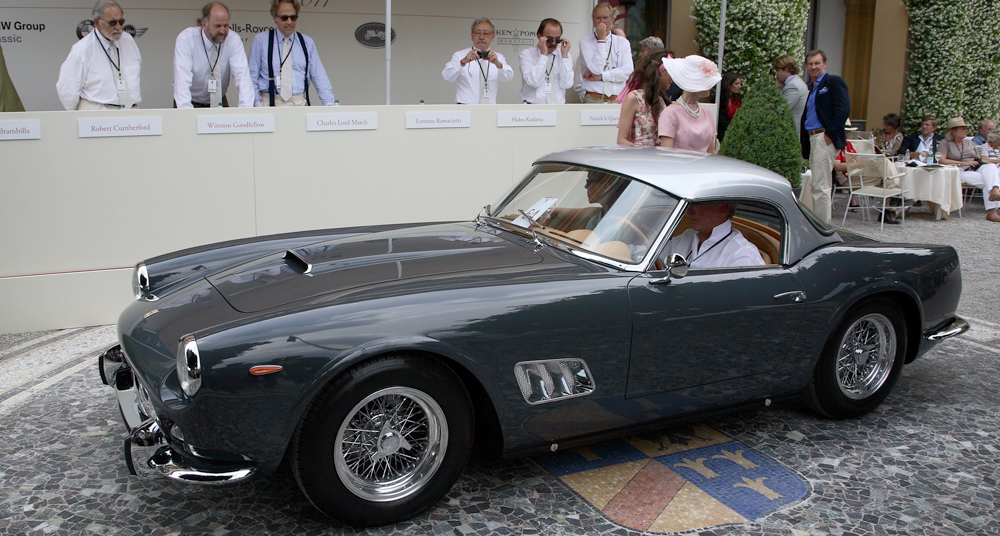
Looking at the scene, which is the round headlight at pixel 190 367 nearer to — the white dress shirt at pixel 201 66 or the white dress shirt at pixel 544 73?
the white dress shirt at pixel 201 66

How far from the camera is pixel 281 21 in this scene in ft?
23.0

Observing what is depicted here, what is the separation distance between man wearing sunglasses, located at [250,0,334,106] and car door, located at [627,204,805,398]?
16.4ft

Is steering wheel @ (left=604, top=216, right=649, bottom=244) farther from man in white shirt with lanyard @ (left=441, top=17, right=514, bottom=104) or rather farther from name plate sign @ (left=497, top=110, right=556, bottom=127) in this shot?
man in white shirt with lanyard @ (left=441, top=17, right=514, bottom=104)

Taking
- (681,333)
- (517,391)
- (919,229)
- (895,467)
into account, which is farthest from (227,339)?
(919,229)

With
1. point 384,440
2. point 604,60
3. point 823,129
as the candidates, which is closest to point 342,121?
point 604,60

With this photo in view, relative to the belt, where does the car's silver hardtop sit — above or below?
below

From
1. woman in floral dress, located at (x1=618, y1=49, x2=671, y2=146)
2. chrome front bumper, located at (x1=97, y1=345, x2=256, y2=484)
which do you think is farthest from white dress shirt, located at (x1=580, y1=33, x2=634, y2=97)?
chrome front bumper, located at (x1=97, y1=345, x2=256, y2=484)

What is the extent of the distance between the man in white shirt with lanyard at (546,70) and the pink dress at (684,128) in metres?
Result: 2.85

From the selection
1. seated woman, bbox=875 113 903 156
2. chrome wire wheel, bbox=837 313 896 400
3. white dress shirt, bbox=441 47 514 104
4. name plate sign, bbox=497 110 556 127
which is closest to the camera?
chrome wire wheel, bbox=837 313 896 400

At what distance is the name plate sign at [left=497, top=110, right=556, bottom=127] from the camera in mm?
6965

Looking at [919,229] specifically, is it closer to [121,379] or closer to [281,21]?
[281,21]

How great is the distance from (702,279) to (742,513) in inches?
39.3

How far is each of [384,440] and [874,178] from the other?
9.63 metres

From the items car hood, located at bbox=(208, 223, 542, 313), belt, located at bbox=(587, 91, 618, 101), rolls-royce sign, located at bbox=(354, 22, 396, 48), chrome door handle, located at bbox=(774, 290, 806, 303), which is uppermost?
rolls-royce sign, located at bbox=(354, 22, 396, 48)
